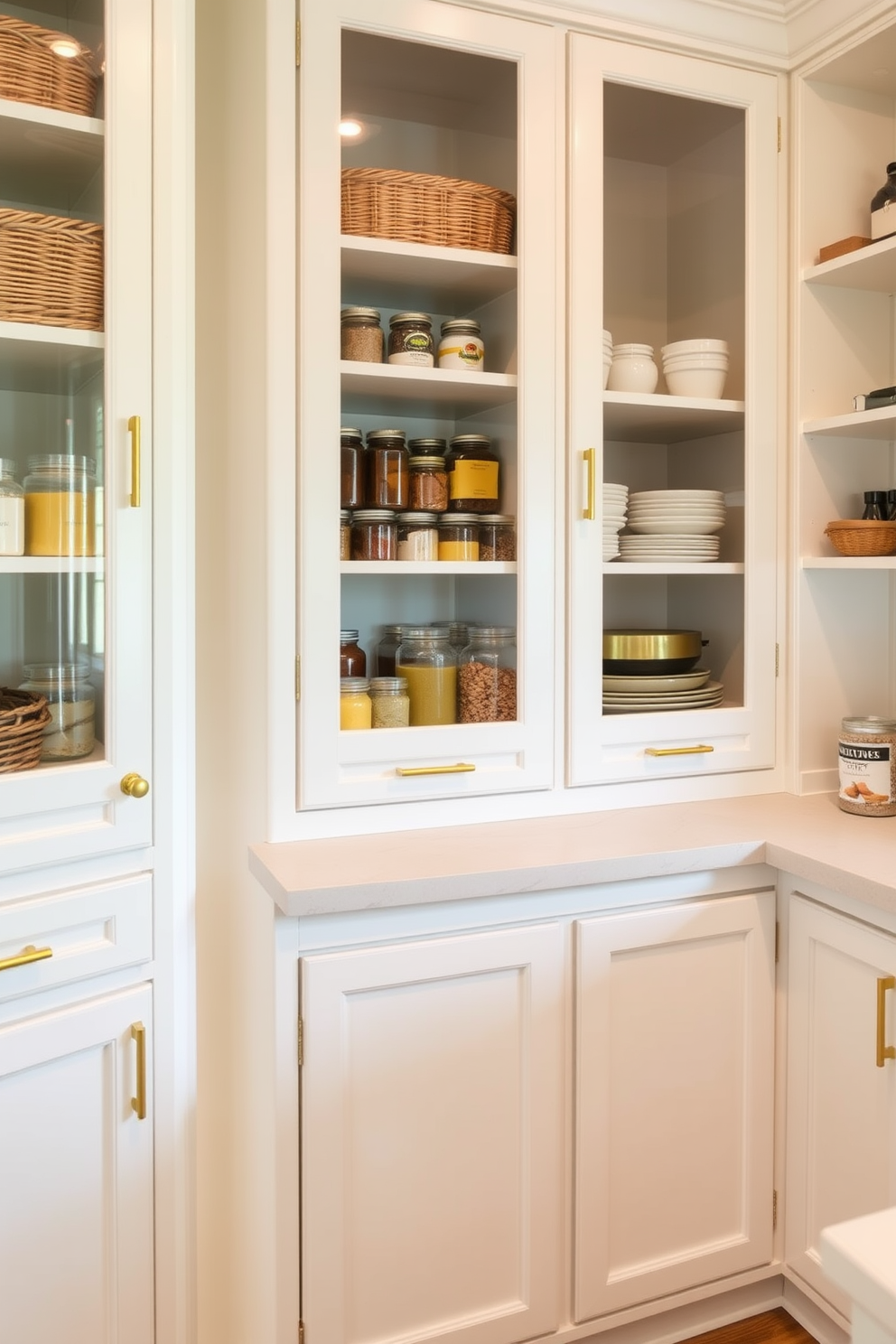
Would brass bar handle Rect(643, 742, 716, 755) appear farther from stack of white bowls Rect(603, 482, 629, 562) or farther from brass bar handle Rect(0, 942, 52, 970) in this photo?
brass bar handle Rect(0, 942, 52, 970)

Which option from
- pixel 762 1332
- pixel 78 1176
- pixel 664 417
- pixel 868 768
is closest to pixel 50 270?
pixel 664 417

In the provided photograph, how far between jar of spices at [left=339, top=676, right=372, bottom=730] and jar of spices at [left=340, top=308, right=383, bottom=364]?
51 centimetres

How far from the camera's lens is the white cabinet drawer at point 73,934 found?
4.43ft

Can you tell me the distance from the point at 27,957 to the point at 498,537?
964 mm

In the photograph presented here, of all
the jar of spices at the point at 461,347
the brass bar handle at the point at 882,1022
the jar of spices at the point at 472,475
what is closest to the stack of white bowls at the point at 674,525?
the jar of spices at the point at 472,475

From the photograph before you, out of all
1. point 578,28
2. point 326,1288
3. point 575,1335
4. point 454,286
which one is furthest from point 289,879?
point 578,28

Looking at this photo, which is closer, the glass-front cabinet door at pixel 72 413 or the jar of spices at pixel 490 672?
the glass-front cabinet door at pixel 72 413

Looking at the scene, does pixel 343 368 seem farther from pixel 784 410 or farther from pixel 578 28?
pixel 784 410

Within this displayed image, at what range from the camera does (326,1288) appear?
145 centimetres

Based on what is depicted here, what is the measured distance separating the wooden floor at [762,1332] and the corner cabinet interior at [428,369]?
971 millimetres

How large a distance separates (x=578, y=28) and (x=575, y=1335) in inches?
83.8

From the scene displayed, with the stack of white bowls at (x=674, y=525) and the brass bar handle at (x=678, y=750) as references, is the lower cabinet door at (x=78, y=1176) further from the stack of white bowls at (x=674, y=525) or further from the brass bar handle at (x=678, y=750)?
the stack of white bowls at (x=674, y=525)

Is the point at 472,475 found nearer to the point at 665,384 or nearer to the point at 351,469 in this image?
the point at 351,469

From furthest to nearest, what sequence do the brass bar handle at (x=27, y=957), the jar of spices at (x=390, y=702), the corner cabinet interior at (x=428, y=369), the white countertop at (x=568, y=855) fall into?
the jar of spices at (x=390, y=702)
the corner cabinet interior at (x=428, y=369)
the white countertop at (x=568, y=855)
the brass bar handle at (x=27, y=957)
